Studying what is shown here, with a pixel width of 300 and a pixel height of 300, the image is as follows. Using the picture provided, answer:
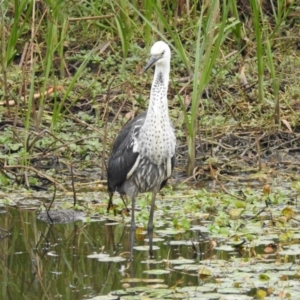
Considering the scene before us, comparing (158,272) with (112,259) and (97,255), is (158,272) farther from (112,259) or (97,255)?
(97,255)

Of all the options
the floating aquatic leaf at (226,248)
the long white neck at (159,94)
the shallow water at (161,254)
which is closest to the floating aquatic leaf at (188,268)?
the shallow water at (161,254)

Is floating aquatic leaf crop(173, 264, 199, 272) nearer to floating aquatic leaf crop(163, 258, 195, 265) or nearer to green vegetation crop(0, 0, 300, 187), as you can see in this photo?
floating aquatic leaf crop(163, 258, 195, 265)

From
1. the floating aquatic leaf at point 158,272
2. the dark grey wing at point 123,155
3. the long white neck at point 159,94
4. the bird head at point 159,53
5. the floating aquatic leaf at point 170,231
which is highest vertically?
the bird head at point 159,53

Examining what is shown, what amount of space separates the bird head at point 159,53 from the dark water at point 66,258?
1368 millimetres

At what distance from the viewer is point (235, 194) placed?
912 cm

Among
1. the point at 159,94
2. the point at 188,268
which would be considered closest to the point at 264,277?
the point at 188,268

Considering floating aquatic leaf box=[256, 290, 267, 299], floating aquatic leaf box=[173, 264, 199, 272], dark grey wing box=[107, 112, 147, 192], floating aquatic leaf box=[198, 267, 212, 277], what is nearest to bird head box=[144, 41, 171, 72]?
dark grey wing box=[107, 112, 147, 192]

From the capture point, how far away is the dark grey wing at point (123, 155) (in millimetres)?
8016

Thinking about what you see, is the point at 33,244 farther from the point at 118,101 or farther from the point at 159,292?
the point at 118,101

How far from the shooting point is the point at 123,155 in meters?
8.13

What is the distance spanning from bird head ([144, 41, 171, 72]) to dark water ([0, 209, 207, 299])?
137 cm

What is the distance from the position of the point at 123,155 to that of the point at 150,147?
1.16ft

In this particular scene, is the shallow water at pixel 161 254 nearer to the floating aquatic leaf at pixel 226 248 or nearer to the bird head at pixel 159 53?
the floating aquatic leaf at pixel 226 248

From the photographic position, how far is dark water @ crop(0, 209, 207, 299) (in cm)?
644
